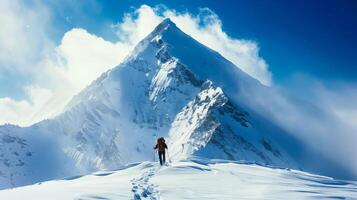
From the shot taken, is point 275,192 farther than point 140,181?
No

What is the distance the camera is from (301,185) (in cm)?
2673

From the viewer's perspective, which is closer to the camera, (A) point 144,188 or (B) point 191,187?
(A) point 144,188

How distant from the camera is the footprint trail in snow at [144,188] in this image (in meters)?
21.9

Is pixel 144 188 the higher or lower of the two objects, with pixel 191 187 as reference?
lower

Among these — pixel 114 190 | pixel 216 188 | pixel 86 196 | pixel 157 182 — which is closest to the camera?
pixel 86 196

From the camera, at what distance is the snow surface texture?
21.8m

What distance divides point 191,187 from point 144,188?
1976 mm

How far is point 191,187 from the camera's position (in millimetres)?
24266

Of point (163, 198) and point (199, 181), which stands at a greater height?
point (199, 181)

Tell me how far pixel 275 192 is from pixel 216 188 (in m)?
2.59

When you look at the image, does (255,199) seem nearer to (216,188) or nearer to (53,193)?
(216,188)

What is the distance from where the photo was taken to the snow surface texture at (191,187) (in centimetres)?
2178

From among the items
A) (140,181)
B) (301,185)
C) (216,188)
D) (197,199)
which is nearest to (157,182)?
(140,181)

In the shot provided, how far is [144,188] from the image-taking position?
78.8 feet
